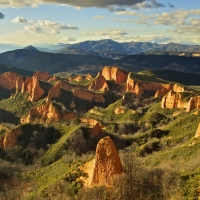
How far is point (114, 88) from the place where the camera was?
12419 cm

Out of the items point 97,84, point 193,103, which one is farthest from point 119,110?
point 97,84

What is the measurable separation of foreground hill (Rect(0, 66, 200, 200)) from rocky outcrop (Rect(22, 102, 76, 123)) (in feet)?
0.75

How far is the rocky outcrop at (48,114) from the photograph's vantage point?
81.7 meters

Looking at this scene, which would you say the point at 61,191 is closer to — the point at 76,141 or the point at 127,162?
the point at 127,162

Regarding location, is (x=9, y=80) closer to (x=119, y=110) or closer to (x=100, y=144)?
(x=119, y=110)

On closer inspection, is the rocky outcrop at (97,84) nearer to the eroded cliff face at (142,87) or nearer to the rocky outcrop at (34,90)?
the eroded cliff face at (142,87)

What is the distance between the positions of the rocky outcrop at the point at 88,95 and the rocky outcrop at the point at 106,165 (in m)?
73.4

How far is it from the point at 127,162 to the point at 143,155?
70.2 feet

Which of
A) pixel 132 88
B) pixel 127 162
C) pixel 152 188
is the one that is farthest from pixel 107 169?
pixel 132 88

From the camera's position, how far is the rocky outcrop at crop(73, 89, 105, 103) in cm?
10606

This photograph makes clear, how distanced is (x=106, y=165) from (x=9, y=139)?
32991 mm

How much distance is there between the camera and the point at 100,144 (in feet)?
108

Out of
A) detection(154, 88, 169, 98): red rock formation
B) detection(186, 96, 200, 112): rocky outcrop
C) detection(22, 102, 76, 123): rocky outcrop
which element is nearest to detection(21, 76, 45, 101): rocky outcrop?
detection(22, 102, 76, 123): rocky outcrop

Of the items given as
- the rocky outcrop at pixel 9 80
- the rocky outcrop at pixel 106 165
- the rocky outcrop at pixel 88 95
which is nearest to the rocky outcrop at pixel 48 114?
the rocky outcrop at pixel 88 95
